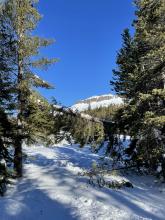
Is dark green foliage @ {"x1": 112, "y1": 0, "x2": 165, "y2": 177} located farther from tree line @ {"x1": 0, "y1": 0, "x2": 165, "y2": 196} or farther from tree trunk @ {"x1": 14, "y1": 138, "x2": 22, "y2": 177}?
tree trunk @ {"x1": 14, "y1": 138, "x2": 22, "y2": 177}

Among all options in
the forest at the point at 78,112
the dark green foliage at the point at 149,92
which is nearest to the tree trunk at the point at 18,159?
the forest at the point at 78,112

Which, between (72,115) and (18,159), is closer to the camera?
(72,115)

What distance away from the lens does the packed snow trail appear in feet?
49.0

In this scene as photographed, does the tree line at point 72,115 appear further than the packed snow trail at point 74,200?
Yes

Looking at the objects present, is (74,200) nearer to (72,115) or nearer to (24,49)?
(72,115)

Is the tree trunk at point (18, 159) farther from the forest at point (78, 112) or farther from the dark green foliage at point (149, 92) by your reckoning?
the dark green foliage at point (149, 92)

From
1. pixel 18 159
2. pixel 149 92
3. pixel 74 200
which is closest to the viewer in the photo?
pixel 74 200

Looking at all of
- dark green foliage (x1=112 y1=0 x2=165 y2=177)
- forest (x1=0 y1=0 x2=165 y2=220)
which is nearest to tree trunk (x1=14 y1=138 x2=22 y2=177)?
forest (x1=0 y1=0 x2=165 y2=220)

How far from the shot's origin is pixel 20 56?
2489 centimetres

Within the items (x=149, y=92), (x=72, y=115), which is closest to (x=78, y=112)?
(x=72, y=115)

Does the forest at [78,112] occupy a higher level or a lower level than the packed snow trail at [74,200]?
higher

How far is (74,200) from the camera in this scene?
16.5 meters

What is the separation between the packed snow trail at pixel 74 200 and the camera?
14.9 meters

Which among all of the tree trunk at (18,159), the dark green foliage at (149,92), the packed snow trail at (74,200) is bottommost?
the packed snow trail at (74,200)
